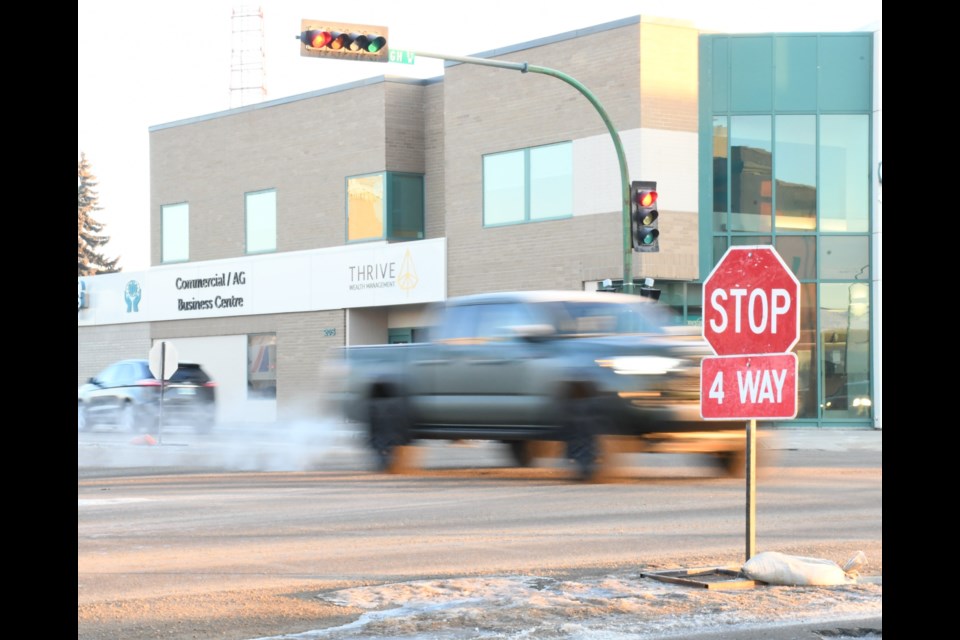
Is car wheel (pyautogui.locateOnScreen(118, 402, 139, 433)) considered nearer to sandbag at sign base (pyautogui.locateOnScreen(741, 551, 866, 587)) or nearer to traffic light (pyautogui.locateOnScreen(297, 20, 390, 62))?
traffic light (pyautogui.locateOnScreen(297, 20, 390, 62))

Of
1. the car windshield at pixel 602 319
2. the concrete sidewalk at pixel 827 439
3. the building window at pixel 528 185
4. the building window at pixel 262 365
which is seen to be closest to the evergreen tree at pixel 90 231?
the building window at pixel 262 365

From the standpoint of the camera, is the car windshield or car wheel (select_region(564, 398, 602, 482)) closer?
car wheel (select_region(564, 398, 602, 482))

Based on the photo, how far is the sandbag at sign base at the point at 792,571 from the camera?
27.1 ft

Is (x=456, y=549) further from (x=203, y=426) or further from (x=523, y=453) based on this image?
(x=203, y=426)

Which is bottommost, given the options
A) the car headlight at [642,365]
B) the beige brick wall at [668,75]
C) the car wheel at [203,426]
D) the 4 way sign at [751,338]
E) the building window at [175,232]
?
the car wheel at [203,426]

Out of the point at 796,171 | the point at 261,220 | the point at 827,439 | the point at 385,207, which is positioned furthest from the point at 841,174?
the point at 261,220

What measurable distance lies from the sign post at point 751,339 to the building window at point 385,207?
2919cm

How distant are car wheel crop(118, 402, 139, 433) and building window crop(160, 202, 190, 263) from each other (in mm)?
14263

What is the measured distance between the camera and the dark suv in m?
29.9

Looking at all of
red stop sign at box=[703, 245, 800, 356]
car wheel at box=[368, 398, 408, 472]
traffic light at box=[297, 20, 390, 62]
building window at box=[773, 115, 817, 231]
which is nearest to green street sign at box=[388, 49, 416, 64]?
traffic light at box=[297, 20, 390, 62]

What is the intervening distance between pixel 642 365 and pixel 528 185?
1941cm

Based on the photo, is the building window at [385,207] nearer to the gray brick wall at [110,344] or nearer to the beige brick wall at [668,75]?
the beige brick wall at [668,75]

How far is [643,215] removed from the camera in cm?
2111
